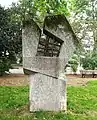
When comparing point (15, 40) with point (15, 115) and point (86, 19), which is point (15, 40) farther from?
point (15, 115)

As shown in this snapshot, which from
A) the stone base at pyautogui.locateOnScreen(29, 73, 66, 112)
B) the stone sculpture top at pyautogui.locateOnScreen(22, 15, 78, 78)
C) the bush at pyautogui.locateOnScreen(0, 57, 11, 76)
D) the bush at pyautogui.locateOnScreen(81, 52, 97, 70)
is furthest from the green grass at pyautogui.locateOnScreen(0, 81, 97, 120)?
the bush at pyautogui.locateOnScreen(81, 52, 97, 70)

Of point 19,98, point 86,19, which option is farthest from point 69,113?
point 86,19

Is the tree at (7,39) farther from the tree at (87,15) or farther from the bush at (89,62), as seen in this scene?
the tree at (87,15)

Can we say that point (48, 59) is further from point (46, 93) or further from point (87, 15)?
point (87, 15)

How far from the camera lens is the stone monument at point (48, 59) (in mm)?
6387

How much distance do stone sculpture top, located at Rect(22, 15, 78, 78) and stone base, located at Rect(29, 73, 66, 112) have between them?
14 centimetres

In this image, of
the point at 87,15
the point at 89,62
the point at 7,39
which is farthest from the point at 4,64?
the point at 87,15

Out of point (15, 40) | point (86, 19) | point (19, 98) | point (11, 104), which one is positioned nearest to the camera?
point (11, 104)

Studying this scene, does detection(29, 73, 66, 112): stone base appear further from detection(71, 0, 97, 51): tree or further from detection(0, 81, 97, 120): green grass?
detection(71, 0, 97, 51): tree

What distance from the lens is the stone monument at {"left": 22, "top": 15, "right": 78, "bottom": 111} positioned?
6387 mm

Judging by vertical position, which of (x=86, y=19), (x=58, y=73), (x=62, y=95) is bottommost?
(x=62, y=95)

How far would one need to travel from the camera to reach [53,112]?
21.5 feet

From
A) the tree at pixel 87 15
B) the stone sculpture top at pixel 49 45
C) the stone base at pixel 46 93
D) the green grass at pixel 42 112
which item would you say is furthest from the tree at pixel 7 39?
the stone base at pixel 46 93

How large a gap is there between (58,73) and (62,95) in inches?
20.0
